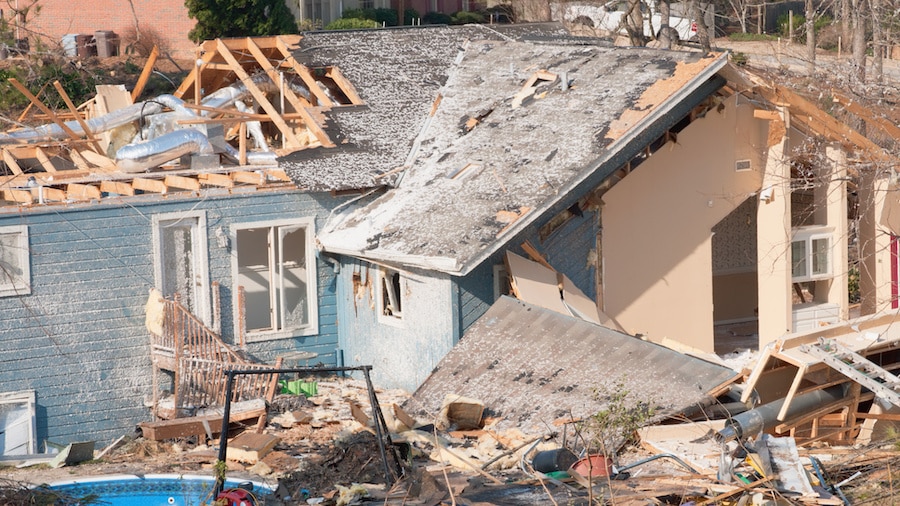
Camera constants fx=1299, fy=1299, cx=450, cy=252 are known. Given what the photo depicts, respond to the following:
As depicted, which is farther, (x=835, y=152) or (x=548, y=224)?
(x=835, y=152)

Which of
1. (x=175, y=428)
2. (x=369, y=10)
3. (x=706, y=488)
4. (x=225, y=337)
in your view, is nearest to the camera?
(x=706, y=488)

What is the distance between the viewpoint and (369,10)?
45906mm

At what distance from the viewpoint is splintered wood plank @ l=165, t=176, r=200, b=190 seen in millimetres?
17594

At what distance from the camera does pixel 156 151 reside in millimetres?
18062

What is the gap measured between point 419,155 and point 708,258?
4.36 meters

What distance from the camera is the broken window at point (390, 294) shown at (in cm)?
1738

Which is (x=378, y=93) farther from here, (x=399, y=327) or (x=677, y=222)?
(x=677, y=222)

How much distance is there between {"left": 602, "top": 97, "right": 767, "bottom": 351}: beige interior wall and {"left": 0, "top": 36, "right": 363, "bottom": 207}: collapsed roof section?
4.55 m

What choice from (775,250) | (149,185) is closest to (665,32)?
(775,250)

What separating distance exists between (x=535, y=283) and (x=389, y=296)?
229cm

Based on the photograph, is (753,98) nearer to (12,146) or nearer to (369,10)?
(12,146)

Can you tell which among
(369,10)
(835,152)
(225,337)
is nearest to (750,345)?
(835,152)

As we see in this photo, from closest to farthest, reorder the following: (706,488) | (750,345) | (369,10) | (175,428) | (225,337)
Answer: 1. (706,488)
2. (175,428)
3. (225,337)
4. (750,345)
5. (369,10)

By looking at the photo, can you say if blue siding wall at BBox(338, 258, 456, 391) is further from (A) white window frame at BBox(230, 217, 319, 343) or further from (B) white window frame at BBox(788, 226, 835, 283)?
(B) white window frame at BBox(788, 226, 835, 283)
